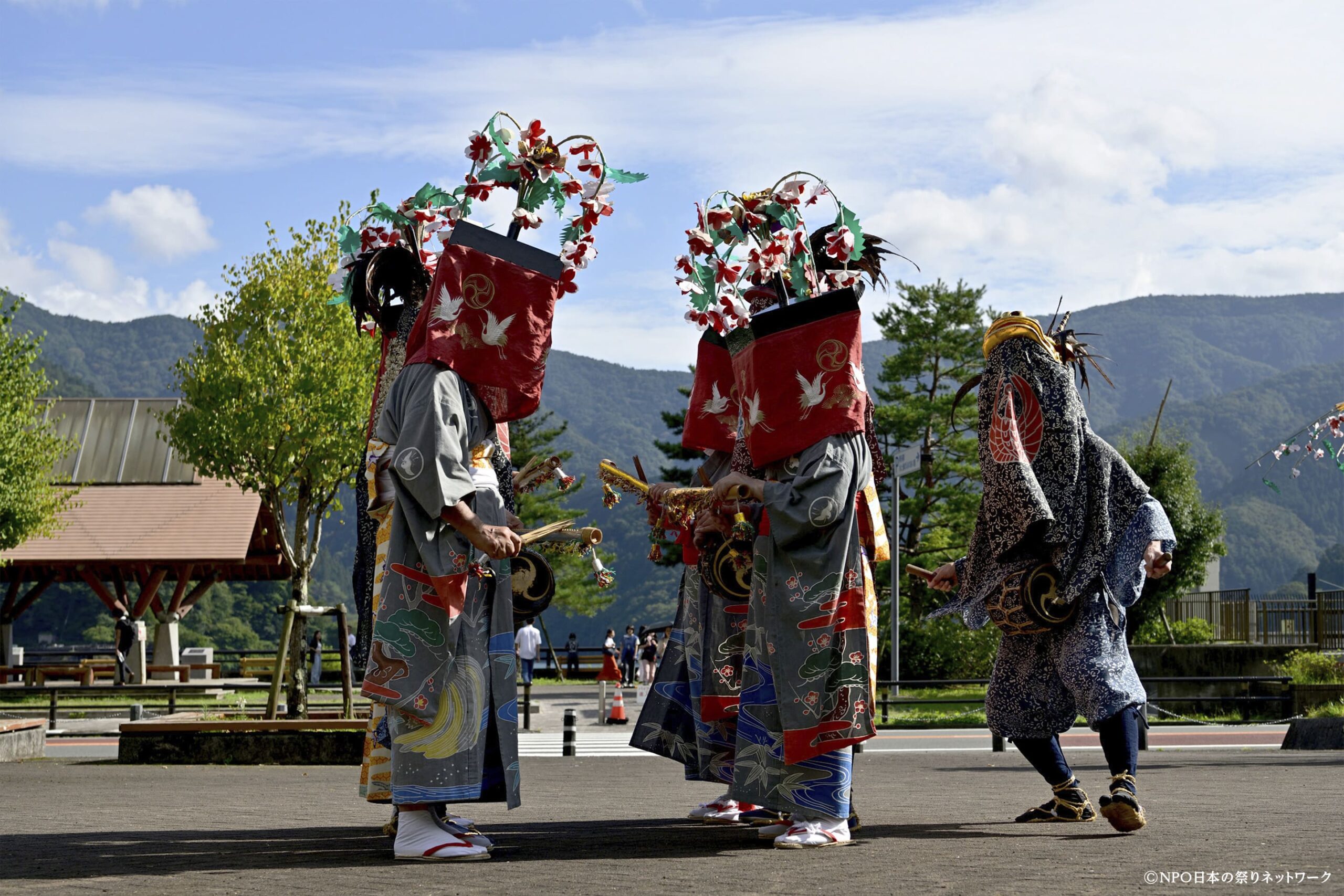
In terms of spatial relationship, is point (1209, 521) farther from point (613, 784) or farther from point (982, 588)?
point (982, 588)

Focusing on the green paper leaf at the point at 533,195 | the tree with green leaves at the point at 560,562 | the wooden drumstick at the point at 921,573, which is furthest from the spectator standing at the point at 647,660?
the green paper leaf at the point at 533,195

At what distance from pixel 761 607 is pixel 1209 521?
110 feet

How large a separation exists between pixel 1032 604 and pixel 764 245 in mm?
2006

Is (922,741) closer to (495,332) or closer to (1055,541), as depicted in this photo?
(1055,541)

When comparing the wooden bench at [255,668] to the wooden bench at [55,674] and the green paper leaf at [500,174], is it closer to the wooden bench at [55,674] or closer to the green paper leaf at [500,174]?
the wooden bench at [55,674]

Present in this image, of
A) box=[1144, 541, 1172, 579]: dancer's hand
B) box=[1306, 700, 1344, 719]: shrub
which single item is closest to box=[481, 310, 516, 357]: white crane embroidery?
box=[1144, 541, 1172, 579]: dancer's hand

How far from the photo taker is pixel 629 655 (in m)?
34.2

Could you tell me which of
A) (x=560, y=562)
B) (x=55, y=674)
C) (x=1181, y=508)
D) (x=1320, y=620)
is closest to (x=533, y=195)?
(x=1320, y=620)

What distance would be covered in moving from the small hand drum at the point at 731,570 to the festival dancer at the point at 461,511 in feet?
3.69

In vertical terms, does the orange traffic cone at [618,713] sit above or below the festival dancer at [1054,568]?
below

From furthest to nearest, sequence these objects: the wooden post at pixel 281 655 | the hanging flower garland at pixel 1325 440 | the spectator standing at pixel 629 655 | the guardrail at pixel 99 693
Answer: the spectator standing at pixel 629 655 < the guardrail at pixel 99 693 < the hanging flower garland at pixel 1325 440 < the wooden post at pixel 281 655

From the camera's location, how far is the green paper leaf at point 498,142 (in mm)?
5898

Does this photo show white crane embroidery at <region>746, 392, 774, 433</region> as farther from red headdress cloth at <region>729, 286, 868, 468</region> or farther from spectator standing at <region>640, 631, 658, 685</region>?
spectator standing at <region>640, 631, 658, 685</region>

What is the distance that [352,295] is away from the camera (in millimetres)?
7133
